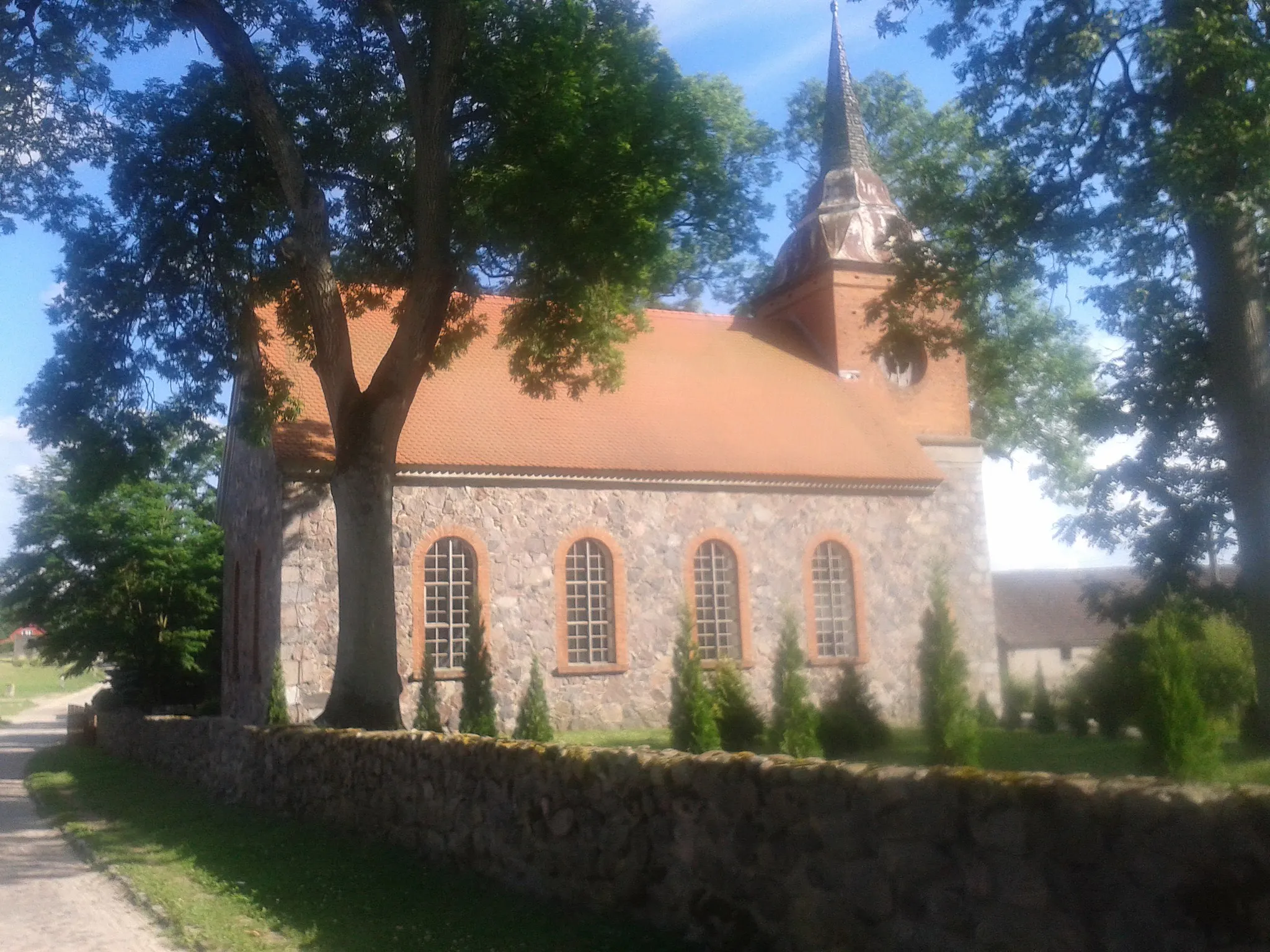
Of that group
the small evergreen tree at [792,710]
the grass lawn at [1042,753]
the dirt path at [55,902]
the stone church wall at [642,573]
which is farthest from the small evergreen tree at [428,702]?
the small evergreen tree at [792,710]

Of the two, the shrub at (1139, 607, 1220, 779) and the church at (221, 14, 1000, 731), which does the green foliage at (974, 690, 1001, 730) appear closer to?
the church at (221, 14, 1000, 731)

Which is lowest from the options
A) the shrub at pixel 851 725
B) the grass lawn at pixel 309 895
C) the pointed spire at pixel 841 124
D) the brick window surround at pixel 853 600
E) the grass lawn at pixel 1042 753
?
the grass lawn at pixel 309 895

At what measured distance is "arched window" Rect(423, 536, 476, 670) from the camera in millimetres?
19297

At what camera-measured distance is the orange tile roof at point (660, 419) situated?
66.1 feet

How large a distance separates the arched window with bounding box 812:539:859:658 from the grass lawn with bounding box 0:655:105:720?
3402 centimetres

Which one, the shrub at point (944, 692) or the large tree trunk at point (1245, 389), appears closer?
the shrub at point (944, 692)

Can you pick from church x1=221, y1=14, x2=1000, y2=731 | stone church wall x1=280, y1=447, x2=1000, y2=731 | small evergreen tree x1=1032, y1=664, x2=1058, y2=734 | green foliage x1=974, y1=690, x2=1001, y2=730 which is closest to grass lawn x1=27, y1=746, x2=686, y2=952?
stone church wall x1=280, y1=447, x2=1000, y2=731

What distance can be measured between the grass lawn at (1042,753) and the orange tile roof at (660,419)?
16.6ft

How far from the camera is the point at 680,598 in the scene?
20.9m

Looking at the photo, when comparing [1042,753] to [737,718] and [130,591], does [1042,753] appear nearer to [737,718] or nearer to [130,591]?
[737,718]

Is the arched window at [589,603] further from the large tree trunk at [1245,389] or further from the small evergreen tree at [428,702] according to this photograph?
the large tree trunk at [1245,389]

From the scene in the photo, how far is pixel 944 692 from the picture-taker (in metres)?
11.9

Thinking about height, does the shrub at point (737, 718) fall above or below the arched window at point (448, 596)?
below

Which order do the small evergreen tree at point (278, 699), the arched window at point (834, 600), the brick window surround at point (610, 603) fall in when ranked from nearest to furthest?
1. the small evergreen tree at point (278, 699)
2. the brick window surround at point (610, 603)
3. the arched window at point (834, 600)
